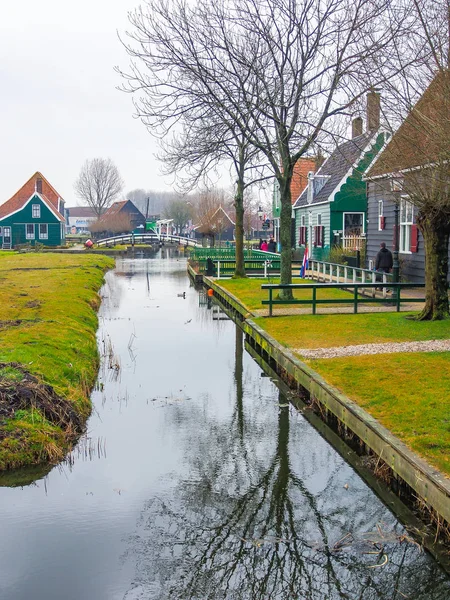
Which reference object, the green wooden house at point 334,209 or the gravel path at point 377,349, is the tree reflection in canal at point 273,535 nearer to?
the gravel path at point 377,349

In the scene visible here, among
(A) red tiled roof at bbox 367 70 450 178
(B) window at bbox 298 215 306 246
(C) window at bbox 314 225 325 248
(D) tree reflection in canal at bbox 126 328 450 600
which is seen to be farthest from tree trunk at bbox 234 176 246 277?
(D) tree reflection in canal at bbox 126 328 450 600

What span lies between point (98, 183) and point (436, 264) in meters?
97.6

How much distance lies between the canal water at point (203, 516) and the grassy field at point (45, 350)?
0.38 m

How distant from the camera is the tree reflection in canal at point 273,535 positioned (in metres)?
5.68

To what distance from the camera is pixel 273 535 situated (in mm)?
6586

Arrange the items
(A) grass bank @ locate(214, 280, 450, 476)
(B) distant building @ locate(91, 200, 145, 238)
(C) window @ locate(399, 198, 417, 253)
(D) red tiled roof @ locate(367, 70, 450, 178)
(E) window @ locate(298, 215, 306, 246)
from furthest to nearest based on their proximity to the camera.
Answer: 1. (B) distant building @ locate(91, 200, 145, 238)
2. (E) window @ locate(298, 215, 306, 246)
3. (C) window @ locate(399, 198, 417, 253)
4. (D) red tiled roof @ locate(367, 70, 450, 178)
5. (A) grass bank @ locate(214, 280, 450, 476)

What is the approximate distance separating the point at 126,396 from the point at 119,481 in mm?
3666

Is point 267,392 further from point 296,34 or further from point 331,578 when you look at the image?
point 296,34

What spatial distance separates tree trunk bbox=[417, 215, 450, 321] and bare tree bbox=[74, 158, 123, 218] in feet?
314

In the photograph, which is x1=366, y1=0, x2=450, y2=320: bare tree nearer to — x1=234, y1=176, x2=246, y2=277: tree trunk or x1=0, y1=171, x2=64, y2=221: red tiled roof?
x1=234, y1=176, x2=246, y2=277: tree trunk

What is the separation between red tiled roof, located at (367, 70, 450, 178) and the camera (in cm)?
938

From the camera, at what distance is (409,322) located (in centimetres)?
1512

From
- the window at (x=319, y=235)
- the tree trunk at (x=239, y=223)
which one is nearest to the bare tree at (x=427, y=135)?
the tree trunk at (x=239, y=223)

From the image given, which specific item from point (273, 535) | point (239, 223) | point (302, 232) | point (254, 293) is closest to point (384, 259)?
point (254, 293)
